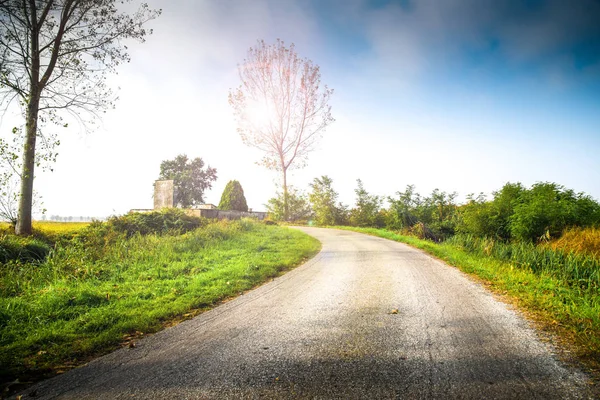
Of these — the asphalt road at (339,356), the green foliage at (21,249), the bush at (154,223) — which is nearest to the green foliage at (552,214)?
the asphalt road at (339,356)

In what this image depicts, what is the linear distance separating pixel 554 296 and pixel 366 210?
62.9 ft

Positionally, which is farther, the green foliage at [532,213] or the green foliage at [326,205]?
the green foliage at [326,205]

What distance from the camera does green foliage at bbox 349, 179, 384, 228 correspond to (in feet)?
77.7

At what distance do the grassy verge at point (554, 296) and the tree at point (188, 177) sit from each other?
40.3 m

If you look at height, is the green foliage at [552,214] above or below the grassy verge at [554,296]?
above

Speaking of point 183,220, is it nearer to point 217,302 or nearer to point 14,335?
point 217,302

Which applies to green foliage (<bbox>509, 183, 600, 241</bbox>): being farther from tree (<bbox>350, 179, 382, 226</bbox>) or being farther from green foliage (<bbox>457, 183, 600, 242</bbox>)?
tree (<bbox>350, 179, 382, 226</bbox>)

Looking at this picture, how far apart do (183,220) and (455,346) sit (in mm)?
11928

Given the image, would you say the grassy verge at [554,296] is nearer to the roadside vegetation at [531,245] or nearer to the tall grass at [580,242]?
the roadside vegetation at [531,245]

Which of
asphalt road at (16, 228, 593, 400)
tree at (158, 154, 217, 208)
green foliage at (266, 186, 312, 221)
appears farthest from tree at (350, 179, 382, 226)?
tree at (158, 154, 217, 208)

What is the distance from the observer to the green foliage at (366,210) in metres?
23.7

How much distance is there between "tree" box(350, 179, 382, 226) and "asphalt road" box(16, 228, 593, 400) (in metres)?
18.8

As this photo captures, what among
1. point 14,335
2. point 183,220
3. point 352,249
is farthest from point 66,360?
point 183,220

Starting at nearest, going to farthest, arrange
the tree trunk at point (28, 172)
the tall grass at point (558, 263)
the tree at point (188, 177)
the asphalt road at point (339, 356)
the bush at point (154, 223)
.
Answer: the asphalt road at point (339, 356)
the tall grass at point (558, 263)
the tree trunk at point (28, 172)
the bush at point (154, 223)
the tree at point (188, 177)
